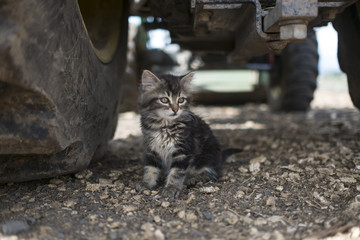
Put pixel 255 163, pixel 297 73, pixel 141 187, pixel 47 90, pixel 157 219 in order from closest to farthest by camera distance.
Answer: pixel 47 90, pixel 157 219, pixel 141 187, pixel 255 163, pixel 297 73

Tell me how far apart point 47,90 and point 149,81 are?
127 centimetres

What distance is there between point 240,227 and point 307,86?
489cm

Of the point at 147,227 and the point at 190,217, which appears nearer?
the point at 147,227

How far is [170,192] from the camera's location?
2682mm

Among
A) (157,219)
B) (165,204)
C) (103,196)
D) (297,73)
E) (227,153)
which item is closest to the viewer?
(157,219)

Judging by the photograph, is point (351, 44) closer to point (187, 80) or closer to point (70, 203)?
point (187, 80)

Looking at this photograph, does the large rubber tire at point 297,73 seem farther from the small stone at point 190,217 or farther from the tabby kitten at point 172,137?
the small stone at point 190,217

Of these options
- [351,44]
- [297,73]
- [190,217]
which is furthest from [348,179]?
[297,73]

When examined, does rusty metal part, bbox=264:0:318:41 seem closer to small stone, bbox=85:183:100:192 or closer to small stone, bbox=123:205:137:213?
small stone, bbox=123:205:137:213

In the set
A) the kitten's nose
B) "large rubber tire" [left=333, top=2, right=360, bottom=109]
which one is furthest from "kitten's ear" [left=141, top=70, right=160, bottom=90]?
"large rubber tire" [left=333, top=2, right=360, bottom=109]

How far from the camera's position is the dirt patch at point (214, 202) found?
2068 mm

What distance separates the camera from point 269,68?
7094 mm

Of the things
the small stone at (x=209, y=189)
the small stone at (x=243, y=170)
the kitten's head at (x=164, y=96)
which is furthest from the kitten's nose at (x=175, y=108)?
the small stone at (x=243, y=170)

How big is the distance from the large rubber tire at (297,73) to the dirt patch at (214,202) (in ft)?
9.65
